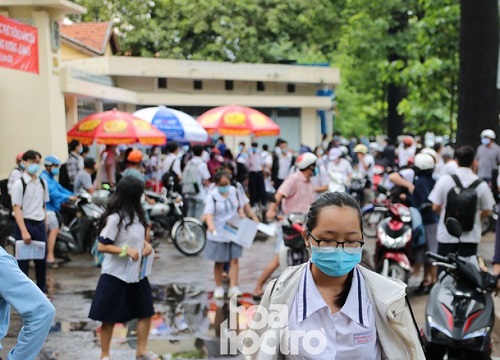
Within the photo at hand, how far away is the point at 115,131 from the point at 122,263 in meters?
8.42

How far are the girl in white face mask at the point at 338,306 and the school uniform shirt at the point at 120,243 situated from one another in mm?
3539

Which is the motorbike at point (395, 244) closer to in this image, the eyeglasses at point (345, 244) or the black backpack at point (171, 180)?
the eyeglasses at point (345, 244)

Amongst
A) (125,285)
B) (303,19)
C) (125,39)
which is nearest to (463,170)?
(125,285)

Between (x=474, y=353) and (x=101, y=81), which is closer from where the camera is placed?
(x=474, y=353)

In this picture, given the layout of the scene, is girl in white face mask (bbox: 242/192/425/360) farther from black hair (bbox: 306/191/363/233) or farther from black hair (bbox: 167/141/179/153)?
black hair (bbox: 167/141/179/153)

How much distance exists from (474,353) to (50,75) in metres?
11.9

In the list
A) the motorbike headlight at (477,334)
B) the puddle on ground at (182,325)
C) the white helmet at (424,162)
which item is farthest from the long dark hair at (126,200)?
the white helmet at (424,162)

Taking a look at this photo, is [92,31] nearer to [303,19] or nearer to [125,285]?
[303,19]

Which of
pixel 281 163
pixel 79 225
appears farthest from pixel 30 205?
pixel 281 163

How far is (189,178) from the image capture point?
14.3 metres

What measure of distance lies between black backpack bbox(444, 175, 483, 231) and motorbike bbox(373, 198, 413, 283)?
1.34 meters

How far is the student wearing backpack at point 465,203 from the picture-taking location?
779 cm

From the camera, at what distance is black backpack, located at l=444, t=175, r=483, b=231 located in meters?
7.75

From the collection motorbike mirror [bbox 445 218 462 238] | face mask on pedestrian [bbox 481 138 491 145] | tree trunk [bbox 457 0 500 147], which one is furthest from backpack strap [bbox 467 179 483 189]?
face mask on pedestrian [bbox 481 138 491 145]
